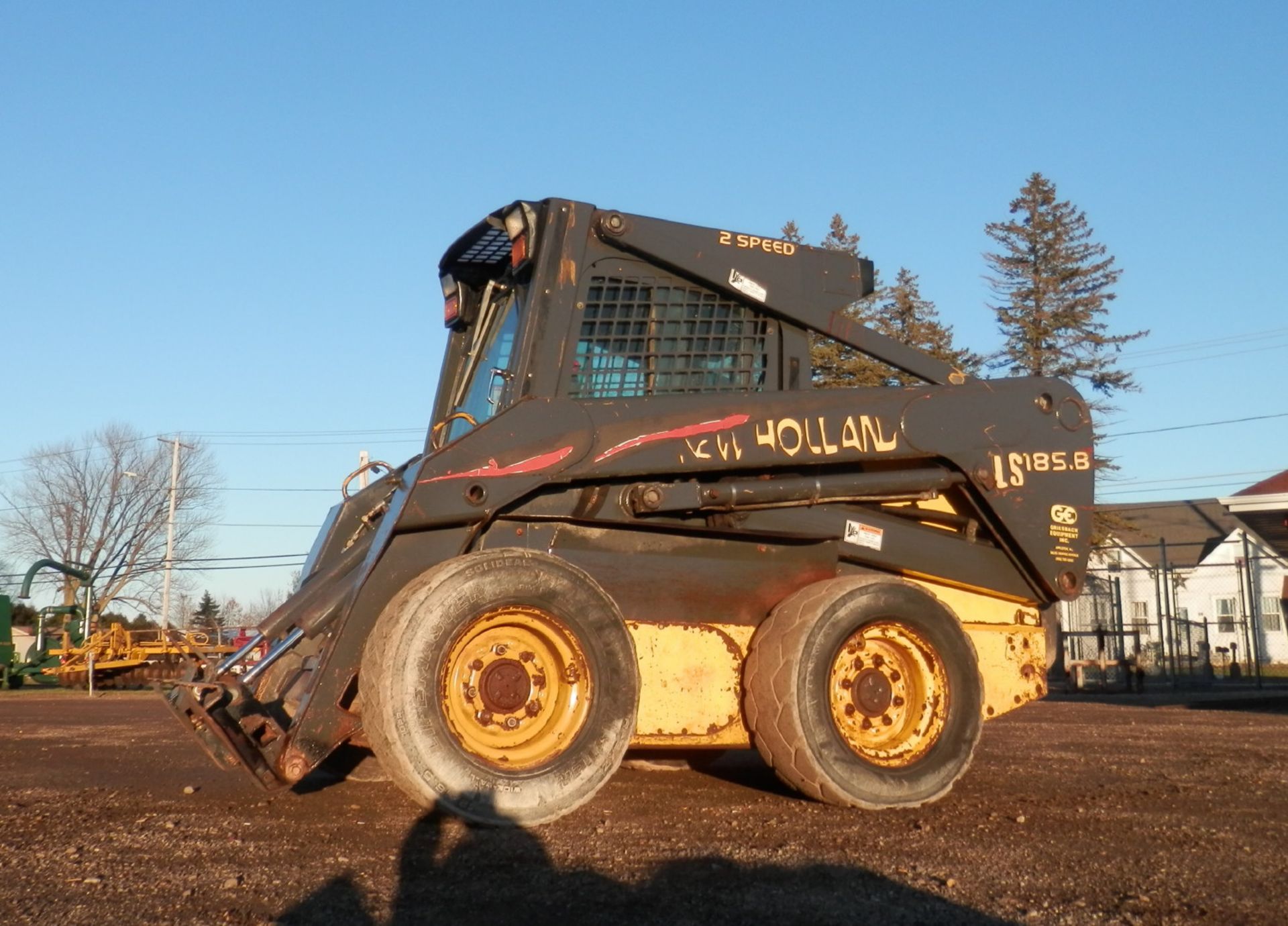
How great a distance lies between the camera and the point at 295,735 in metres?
5.42

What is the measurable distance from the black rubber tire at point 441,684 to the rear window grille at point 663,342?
3.88 feet

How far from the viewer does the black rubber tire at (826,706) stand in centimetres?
616

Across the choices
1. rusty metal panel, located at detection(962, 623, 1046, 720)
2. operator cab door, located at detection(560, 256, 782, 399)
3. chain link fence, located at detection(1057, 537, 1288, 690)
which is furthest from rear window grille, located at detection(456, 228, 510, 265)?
chain link fence, located at detection(1057, 537, 1288, 690)

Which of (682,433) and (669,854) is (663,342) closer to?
(682,433)

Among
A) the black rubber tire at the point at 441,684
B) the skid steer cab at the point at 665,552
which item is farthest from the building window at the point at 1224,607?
the black rubber tire at the point at 441,684

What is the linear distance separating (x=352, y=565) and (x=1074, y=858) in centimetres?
341

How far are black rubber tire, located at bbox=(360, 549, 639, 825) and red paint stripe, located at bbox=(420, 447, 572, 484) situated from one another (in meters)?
0.34

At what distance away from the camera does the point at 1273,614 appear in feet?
124

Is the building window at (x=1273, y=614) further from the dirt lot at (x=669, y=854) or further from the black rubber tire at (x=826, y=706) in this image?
the black rubber tire at (x=826, y=706)

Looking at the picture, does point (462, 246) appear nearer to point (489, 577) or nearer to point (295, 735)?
point (489, 577)

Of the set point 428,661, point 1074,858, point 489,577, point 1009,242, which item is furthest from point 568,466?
point 1009,242

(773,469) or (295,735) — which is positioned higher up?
(773,469)

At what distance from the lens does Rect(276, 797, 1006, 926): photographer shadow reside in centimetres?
400

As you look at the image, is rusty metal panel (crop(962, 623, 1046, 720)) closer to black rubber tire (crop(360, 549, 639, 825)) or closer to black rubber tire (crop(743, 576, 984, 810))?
black rubber tire (crop(743, 576, 984, 810))
